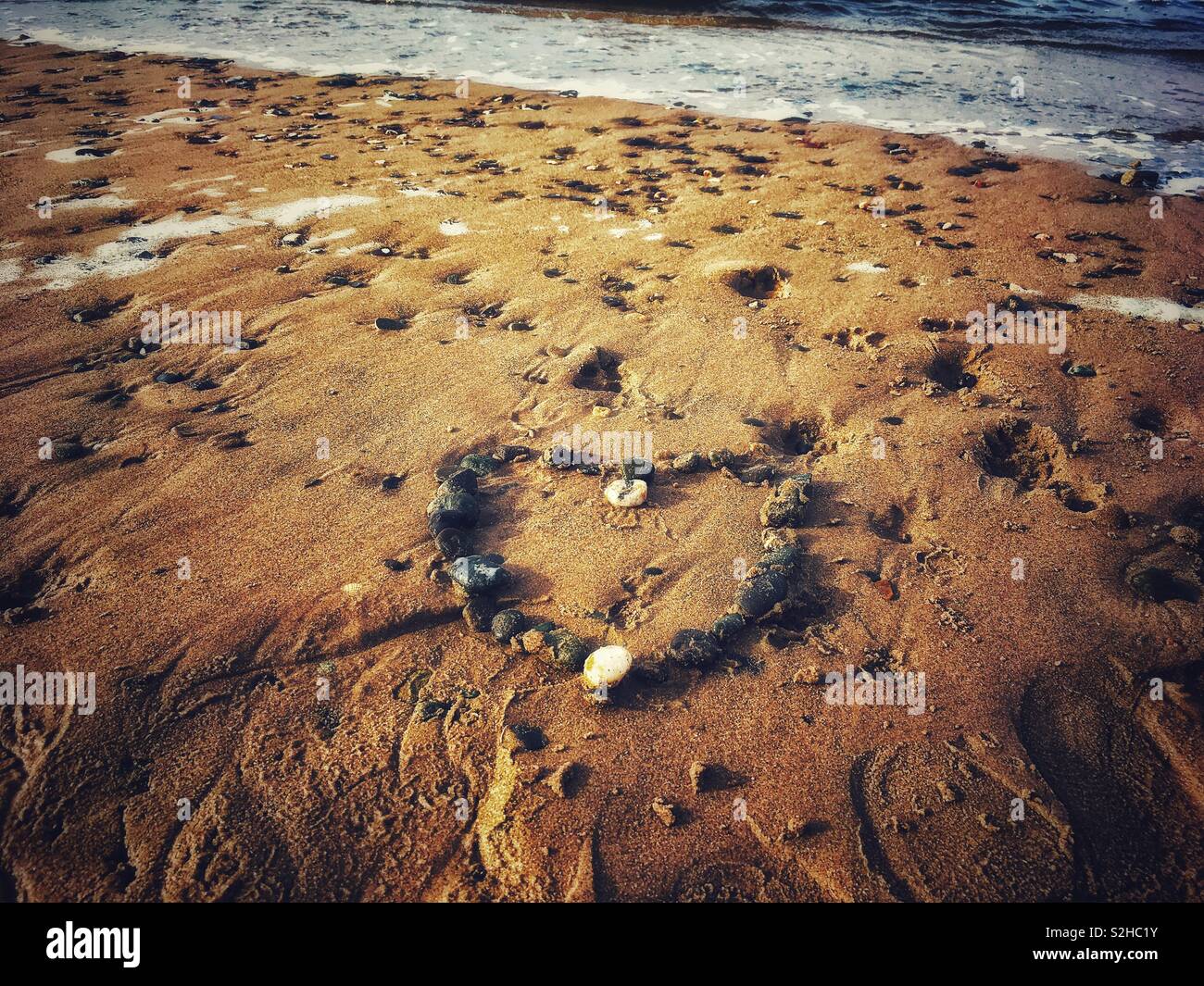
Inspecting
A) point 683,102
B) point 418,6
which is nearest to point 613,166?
point 683,102

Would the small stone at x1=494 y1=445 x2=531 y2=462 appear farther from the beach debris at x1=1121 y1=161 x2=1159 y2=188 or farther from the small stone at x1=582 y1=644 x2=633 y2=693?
the beach debris at x1=1121 y1=161 x2=1159 y2=188

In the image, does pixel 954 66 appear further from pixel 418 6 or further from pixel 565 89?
pixel 418 6

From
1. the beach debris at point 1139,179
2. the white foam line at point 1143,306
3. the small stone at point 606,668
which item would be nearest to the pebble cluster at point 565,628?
the small stone at point 606,668

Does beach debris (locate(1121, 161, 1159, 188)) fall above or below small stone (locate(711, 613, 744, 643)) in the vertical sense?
above

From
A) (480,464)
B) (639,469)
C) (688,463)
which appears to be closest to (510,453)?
(480,464)

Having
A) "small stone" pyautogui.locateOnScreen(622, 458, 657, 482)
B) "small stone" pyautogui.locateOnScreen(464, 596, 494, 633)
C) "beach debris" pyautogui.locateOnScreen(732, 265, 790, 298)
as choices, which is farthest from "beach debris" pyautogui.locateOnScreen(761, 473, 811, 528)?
"beach debris" pyautogui.locateOnScreen(732, 265, 790, 298)

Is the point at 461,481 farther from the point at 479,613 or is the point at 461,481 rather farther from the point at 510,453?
the point at 479,613
